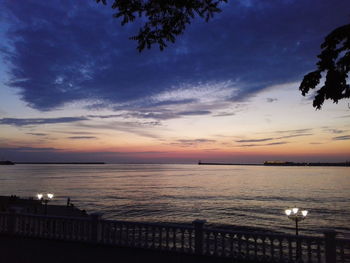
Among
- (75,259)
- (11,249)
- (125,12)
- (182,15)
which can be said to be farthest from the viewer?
(11,249)

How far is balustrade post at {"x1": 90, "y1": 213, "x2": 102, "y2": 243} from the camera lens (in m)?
9.70

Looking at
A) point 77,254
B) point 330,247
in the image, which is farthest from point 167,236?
point 330,247

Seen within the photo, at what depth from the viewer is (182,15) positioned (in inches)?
194

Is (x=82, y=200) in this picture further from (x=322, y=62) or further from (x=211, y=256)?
(x=322, y=62)

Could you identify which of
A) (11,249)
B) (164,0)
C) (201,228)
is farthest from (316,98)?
(11,249)

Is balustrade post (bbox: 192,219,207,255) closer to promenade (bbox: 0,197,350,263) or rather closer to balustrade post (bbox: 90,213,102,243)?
promenade (bbox: 0,197,350,263)

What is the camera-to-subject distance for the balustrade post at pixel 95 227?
9695 mm

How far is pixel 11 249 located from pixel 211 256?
617cm

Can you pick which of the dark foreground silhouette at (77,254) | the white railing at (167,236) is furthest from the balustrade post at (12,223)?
the dark foreground silhouette at (77,254)

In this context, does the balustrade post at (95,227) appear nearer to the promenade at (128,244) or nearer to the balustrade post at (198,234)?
the promenade at (128,244)

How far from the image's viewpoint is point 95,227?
9711 mm

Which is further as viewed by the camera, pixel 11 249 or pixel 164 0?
pixel 11 249

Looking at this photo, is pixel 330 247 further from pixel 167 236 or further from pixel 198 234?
pixel 167 236

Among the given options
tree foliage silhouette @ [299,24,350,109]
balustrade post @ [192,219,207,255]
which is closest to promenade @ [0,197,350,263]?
balustrade post @ [192,219,207,255]
